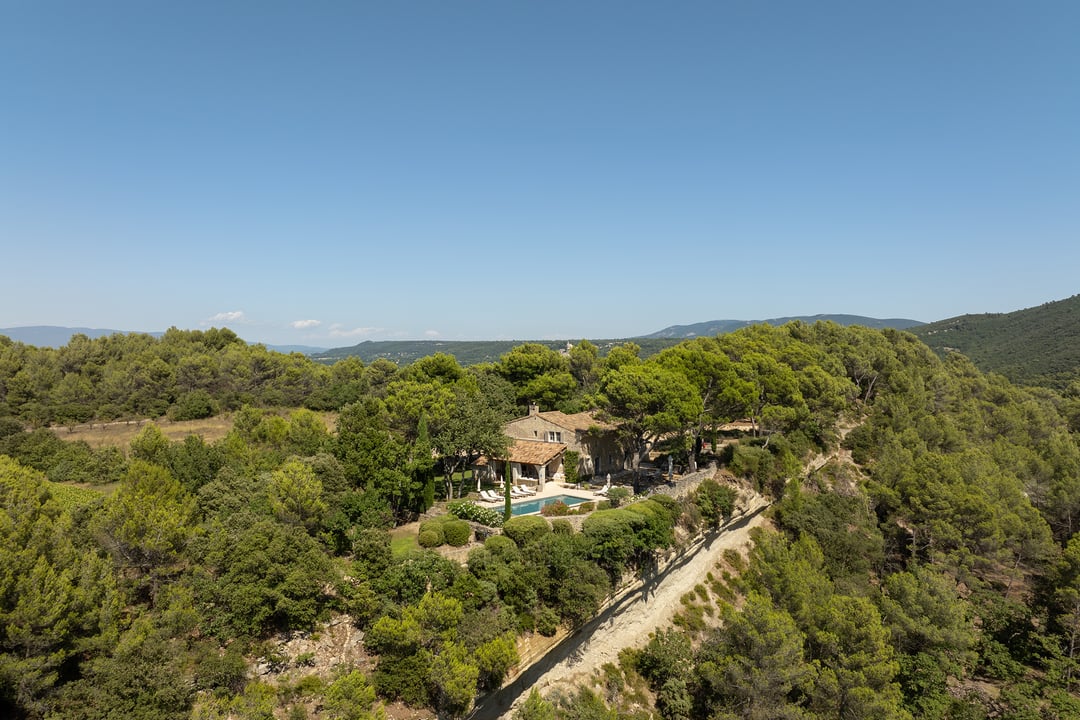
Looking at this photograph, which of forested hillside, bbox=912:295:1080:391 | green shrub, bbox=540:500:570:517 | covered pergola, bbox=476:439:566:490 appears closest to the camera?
green shrub, bbox=540:500:570:517

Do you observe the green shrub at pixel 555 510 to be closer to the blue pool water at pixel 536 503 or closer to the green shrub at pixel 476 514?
the blue pool water at pixel 536 503

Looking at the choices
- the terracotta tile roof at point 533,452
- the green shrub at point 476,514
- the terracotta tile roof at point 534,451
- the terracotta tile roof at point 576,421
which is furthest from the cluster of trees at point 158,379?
the green shrub at point 476,514

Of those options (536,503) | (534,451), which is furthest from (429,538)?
(534,451)

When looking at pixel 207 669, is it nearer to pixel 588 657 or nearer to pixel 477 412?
pixel 588 657

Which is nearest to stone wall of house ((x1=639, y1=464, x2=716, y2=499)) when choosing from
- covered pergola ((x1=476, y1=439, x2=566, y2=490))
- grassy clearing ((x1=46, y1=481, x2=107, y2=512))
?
covered pergola ((x1=476, y1=439, x2=566, y2=490))

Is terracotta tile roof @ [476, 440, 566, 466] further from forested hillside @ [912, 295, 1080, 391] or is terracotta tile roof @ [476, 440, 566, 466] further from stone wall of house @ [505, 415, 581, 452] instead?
forested hillside @ [912, 295, 1080, 391]

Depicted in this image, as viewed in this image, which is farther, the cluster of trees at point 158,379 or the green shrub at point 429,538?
the cluster of trees at point 158,379
